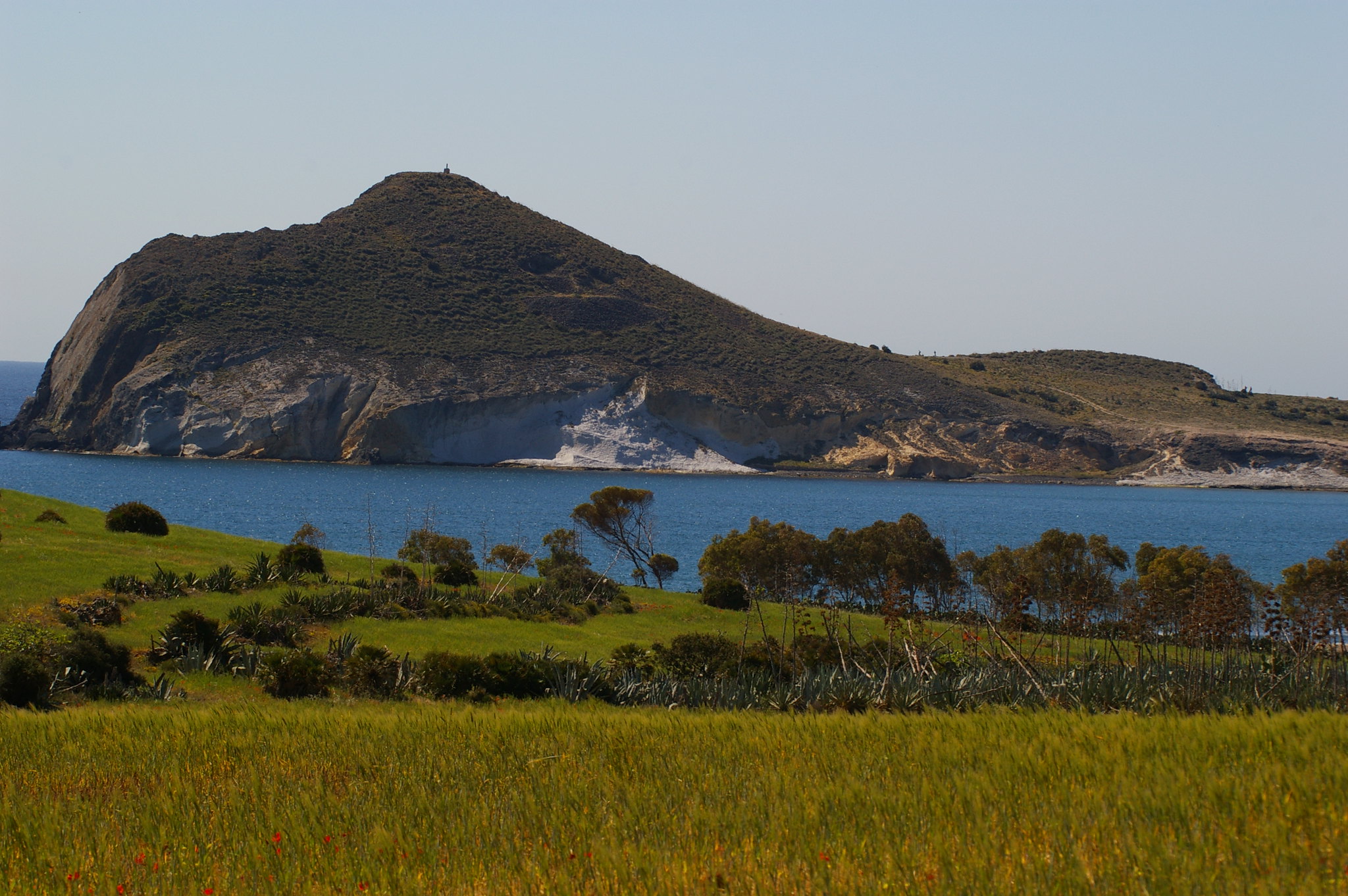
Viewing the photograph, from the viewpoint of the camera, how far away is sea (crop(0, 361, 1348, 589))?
2403 inches

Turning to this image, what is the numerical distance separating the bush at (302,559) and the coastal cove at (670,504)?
58.7ft

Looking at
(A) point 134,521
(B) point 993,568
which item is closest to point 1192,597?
(B) point 993,568

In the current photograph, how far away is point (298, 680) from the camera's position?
1444 cm

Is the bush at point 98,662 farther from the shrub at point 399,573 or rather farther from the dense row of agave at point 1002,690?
the shrub at point 399,573

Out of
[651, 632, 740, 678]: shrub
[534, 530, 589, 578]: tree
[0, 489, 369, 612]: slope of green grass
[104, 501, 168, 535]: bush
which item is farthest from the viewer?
[534, 530, 589, 578]: tree

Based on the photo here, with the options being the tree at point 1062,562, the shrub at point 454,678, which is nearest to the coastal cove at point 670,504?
the tree at point 1062,562

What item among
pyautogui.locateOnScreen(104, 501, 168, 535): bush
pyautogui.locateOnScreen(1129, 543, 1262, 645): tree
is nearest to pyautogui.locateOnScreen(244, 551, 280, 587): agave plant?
pyautogui.locateOnScreen(104, 501, 168, 535): bush

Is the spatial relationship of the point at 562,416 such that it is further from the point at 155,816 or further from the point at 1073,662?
the point at 155,816

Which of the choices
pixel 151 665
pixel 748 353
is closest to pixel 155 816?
pixel 151 665

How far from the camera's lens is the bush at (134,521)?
87.1 ft

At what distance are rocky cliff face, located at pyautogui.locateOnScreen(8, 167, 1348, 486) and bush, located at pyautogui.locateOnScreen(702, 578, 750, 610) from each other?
87392 mm

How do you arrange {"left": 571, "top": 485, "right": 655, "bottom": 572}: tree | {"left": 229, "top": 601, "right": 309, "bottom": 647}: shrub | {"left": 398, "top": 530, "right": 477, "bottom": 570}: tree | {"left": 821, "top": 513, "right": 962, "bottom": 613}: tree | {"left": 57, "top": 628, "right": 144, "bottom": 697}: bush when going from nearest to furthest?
{"left": 57, "top": 628, "right": 144, "bottom": 697}: bush < {"left": 229, "top": 601, "right": 309, "bottom": 647}: shrub < {"left": 398, "top": 530, "right": 477, "bottom": 570}: tree < {"left": 821, "top": 513, "right": 962, "bottom": 613}: tree < {"left": 571, "top": 485, "right": 655, "bottom": 572}: tree

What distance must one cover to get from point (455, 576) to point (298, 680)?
13.0m

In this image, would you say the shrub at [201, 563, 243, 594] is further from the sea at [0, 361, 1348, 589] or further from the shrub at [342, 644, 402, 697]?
the sea at [0, 361, 1348, 589]
